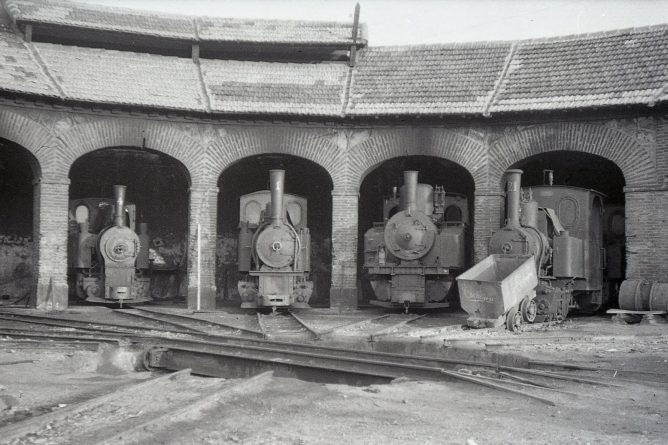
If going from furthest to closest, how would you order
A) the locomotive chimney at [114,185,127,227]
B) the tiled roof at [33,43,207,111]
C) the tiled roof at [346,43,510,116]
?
the locomotive chimney at [114,185,127,227] < the tiled roof at [346,43,510,116] < the tiled roof at [33,43,207,111]

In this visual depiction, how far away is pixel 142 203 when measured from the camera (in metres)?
21.3

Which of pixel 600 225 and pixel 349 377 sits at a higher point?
pixel 600 225

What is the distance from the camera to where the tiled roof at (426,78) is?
1656cm

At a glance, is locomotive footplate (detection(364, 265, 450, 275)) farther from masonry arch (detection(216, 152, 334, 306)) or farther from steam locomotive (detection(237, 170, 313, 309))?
masonry arch (detection(216, 152, 334, 306))

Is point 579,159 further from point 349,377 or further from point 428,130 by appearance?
point 349,377

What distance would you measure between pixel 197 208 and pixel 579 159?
385 inches

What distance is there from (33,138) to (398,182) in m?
10.0

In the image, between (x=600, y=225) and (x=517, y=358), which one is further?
(x=600, y=225)

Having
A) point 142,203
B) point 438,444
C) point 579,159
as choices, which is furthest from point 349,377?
point 142,203

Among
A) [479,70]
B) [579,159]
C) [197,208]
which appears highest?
[479,70]

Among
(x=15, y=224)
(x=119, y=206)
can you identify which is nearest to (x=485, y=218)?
(x=119, y=206)

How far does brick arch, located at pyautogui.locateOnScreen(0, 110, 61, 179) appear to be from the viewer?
1568 centimetres

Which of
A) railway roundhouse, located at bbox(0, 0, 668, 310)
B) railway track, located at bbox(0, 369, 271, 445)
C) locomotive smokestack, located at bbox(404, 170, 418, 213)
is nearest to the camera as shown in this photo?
railway track, located at bbox(0, 369, 271, 445)

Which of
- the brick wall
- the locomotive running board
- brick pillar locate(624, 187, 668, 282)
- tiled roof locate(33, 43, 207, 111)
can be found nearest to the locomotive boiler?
brick pillar locate(624, 187, 668, 282)
